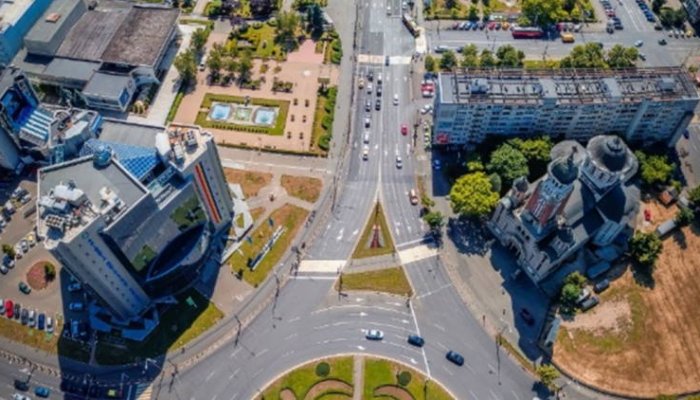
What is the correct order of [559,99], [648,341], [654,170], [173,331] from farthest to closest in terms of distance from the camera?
[654,170]
[559,99]
[173,331]
[648,341]

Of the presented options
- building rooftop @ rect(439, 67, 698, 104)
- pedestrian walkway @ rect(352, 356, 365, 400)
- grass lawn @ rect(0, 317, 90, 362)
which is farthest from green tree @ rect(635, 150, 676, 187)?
grass lawn @ rect(0, 317, 90, 362)

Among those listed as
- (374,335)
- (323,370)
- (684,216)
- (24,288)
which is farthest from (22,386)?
(684,216)

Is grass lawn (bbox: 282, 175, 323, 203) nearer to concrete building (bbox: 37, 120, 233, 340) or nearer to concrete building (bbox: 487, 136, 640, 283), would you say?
concrete building (bbox: 37, 120, 233, 340)

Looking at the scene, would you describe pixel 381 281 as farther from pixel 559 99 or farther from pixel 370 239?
pixel 559 99

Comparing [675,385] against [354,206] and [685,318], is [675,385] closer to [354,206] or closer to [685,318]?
[685,318]

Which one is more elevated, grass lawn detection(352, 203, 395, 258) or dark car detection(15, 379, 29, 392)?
grass lawn detection(352, 203, 395, 258)

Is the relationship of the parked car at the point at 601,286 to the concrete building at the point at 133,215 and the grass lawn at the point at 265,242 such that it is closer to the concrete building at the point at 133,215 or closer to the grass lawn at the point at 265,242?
the grass lawn at the point at 265,242

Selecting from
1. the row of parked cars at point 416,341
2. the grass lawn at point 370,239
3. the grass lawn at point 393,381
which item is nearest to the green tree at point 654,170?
the grass lawn at point 370,239
